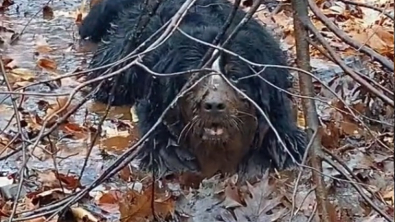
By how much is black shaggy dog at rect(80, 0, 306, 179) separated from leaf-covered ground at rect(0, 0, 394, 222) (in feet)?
0.39

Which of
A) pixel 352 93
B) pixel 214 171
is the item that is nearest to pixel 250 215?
pixel 214 171

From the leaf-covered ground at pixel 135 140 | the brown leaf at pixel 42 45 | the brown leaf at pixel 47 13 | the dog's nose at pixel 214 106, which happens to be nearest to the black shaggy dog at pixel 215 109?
the dog's nose at pixel 214 106

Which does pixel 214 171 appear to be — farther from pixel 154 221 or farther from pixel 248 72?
pixel 154 221

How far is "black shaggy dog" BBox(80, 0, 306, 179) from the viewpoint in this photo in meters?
4.17

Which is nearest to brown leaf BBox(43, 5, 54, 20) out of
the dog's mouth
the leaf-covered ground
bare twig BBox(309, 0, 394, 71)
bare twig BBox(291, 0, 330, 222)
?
the leaf-covered ground

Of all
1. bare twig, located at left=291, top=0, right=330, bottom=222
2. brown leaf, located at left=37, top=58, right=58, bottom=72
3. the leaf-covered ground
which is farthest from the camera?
brown leaf, located at left=37, top=58, right=58, bottom=72

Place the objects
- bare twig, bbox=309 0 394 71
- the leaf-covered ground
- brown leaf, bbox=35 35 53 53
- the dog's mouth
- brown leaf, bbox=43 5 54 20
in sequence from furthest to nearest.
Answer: brown leaf, bbox=43 5 54 20 < brown leaf, bbox=35 35 53 53 < the dog's mouth < the leaf-covered ground < bare twig, bbox=309 0 394 71

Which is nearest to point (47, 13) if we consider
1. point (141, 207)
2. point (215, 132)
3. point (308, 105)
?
point (215, 132)

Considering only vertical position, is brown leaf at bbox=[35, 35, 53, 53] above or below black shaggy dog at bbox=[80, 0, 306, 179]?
below

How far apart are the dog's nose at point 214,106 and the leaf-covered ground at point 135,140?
36 cm

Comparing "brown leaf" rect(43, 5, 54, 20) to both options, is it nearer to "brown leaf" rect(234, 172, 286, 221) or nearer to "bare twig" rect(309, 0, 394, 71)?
"brown leaf" rect(234, 172, 286, 221)

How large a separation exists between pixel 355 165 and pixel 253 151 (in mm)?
488

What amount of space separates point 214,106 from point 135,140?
1018mm

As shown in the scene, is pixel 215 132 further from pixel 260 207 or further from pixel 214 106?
pixel 260 207
